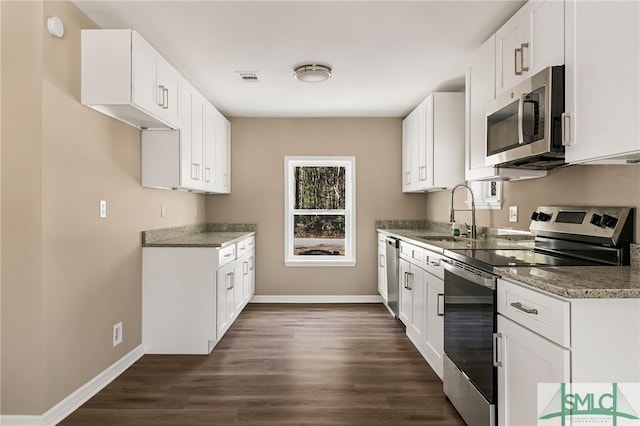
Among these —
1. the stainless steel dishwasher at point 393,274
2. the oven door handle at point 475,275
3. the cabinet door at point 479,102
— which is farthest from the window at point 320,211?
the oven door handle at point 475,275

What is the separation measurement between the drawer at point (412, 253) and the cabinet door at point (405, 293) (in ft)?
0.23

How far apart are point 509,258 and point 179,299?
8.35 ft

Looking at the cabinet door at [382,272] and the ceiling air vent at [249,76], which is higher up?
the ceiling air vent at [249,76]

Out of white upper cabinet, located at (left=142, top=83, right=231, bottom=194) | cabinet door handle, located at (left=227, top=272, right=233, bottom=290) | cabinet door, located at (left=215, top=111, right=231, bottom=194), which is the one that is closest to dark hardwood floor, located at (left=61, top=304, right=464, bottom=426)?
cabinet door handle, located at (left=227, top=272, right=233, bottom=290)

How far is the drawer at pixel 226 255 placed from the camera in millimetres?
3383

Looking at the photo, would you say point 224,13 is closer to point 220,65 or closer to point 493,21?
point 220,65

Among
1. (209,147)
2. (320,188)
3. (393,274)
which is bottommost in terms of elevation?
(393,274)

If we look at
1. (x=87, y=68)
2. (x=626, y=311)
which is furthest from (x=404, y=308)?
(x=87, y=68)

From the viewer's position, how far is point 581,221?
6.84 feet

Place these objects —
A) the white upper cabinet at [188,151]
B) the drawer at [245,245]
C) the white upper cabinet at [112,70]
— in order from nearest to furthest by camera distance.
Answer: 1. the white upper cabinet at [112,70]
2. the white upper cabinet at [188,151]
3. the drawer at [245,245]

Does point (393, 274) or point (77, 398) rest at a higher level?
point (393, 274)

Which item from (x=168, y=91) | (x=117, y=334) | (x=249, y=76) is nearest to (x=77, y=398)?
(x=117, y=334)

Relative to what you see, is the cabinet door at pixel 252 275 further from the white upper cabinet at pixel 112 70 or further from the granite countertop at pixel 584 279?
the granite countertop at pixel 584 279

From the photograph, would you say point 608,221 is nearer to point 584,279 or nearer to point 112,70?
point 584,279
